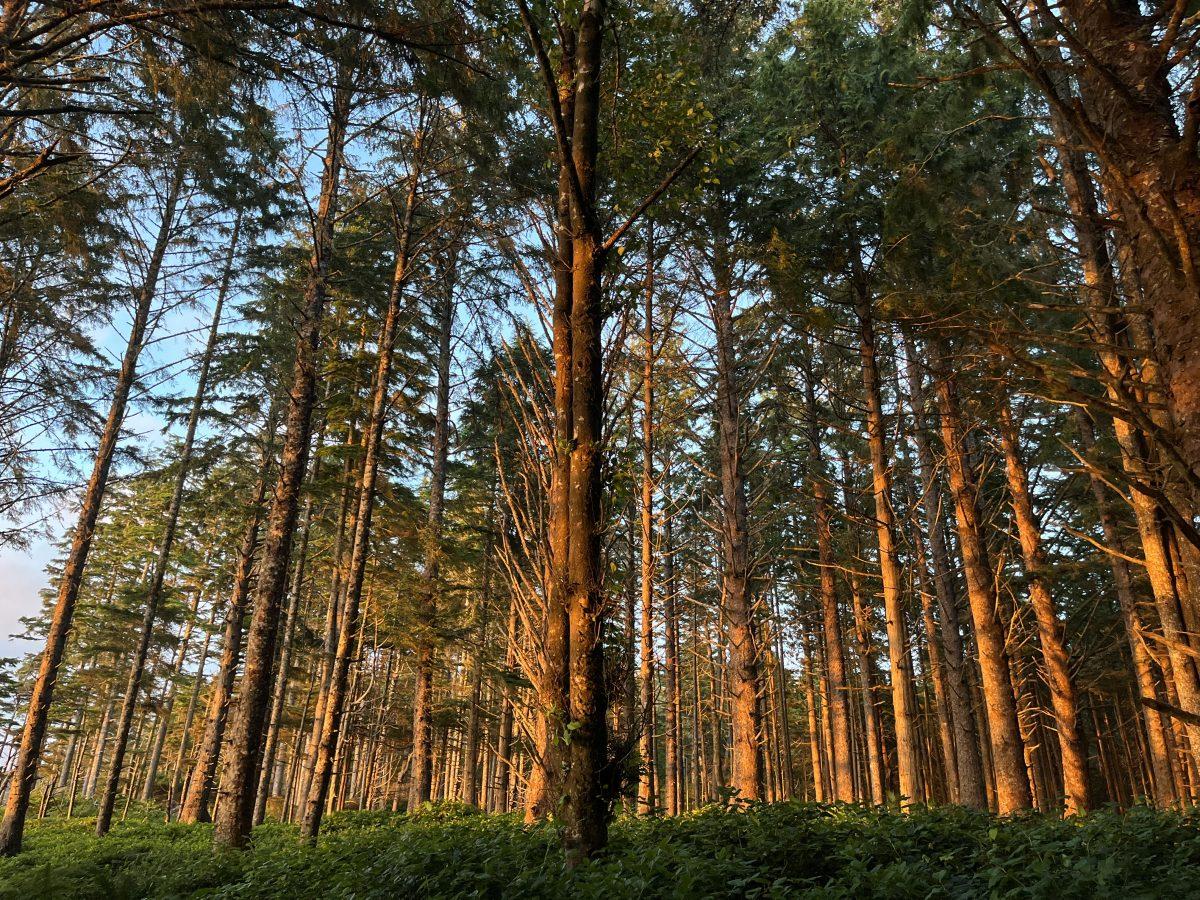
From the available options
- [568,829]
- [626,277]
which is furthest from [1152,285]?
[568,829]

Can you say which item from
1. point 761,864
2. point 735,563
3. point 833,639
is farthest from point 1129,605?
point 761,864

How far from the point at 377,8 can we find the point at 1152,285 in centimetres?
598

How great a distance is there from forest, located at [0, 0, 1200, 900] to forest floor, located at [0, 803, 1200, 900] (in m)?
0.04

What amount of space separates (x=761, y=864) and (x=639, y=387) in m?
3.36

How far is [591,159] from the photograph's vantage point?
13.9ft

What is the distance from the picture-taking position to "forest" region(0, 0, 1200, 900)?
326 centimetres

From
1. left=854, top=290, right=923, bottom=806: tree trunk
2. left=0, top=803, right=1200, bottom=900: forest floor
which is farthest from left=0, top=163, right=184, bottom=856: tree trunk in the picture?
left=854, top=290, right=923, bottom=806: tree trunk

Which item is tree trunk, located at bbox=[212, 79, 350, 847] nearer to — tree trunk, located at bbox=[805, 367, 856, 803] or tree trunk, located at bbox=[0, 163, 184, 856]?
tree trunk, located at bbox=[0, 163, 184, 856]

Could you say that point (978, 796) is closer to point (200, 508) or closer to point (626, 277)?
point (626, 277)

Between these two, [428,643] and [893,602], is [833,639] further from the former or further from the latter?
[428,643]

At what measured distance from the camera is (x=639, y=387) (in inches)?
205

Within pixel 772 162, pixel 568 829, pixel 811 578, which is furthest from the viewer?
pixel 811 578

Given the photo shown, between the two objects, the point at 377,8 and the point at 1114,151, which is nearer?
the point at 1114,151

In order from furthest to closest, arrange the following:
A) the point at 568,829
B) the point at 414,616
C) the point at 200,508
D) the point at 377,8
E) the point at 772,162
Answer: the point at 200,508
the point at 414,616
the point at 772,162
the point at 377,8
the point at 568,829
